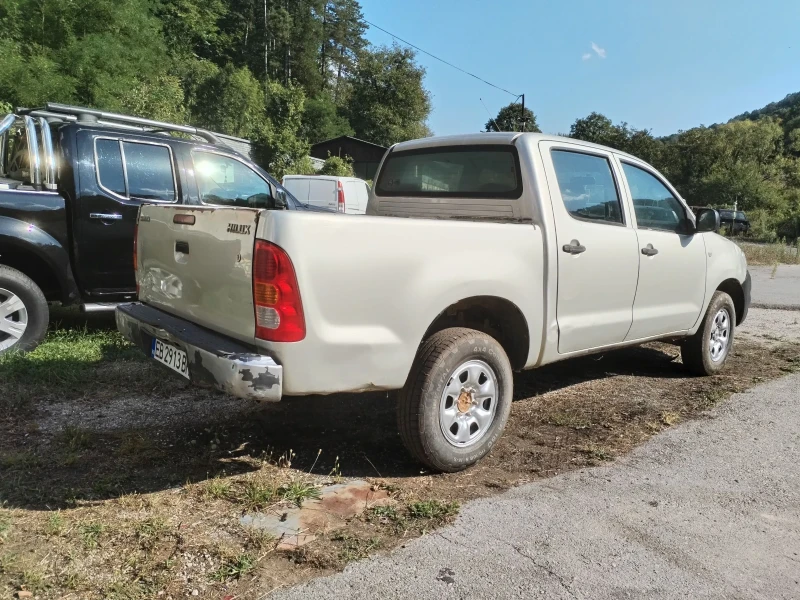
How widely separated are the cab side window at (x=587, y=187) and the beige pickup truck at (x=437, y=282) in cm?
Result: 1

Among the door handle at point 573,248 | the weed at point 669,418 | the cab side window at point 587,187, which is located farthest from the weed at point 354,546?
the weed at point 669,418

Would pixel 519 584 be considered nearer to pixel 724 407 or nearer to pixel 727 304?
pixel 724 407

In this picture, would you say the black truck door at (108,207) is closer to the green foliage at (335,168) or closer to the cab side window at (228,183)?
the cab side window at (228,183)

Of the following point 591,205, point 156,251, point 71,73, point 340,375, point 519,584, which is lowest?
point 519,584

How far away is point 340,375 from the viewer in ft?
9.50

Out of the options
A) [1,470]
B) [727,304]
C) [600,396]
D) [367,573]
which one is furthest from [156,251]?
[727,304]

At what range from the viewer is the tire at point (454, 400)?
10.5ft

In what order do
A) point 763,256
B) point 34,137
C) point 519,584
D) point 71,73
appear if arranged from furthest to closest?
1. point 71,73
2. point 763,256
3. point 34,137
4. point 519,584

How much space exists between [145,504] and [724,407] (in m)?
4.07

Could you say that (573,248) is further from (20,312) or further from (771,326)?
(771,326)

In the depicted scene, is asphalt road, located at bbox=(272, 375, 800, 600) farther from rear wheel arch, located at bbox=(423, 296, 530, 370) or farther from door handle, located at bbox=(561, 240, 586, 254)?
door handle, located at bbox=(561, 240, 586, 254)

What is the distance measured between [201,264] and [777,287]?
12657mm

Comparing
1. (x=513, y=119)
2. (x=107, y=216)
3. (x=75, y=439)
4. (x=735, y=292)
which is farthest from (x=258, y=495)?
(x=513, y=119)

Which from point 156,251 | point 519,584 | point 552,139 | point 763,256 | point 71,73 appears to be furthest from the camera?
point 71,73
